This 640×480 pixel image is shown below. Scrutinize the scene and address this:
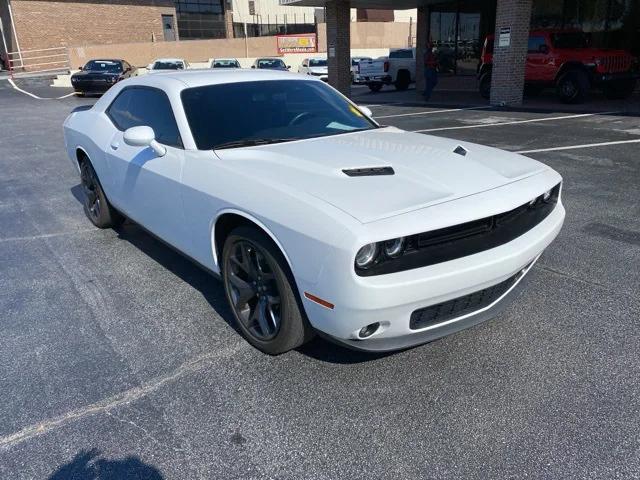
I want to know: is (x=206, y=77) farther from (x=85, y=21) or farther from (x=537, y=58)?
(x=85, y=21)

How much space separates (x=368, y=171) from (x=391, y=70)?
21.0 metres

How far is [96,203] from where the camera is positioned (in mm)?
5164

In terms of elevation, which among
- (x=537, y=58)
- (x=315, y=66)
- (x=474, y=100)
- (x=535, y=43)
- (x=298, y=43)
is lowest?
(x=474, y=100)

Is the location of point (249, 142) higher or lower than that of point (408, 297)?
higher

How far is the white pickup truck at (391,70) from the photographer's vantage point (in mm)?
22125

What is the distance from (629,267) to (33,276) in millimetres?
4677

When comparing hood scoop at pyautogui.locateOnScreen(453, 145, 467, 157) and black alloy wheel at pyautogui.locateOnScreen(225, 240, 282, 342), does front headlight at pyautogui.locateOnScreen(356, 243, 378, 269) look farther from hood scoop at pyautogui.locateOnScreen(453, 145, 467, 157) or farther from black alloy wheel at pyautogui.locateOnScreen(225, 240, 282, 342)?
hood scoop at pyautogui.locateOnScreen(453, 145, 467, 157)

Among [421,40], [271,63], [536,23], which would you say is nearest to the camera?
[536,23]

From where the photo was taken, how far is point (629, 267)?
3924mm

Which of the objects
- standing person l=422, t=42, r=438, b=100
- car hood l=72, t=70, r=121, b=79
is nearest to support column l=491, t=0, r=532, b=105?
standing person l=422, t=42, r=438, b=100

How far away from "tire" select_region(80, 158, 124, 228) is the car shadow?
3.10 metres

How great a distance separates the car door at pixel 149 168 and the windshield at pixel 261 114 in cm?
20

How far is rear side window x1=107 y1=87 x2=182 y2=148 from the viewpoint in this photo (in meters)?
3.61

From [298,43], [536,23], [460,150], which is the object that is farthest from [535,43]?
[298,43]
